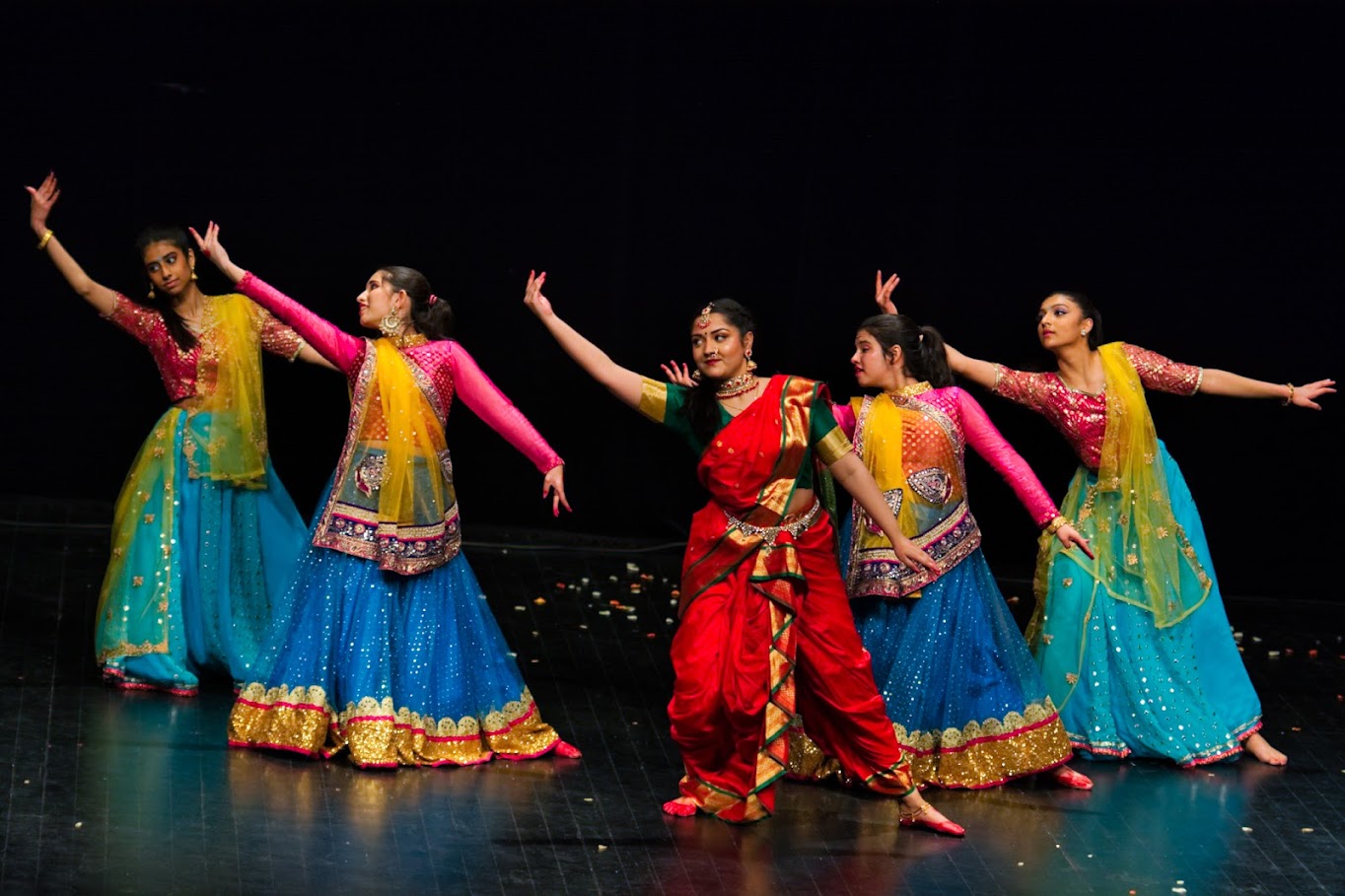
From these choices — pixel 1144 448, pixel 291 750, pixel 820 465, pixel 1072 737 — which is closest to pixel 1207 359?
pixel 1144 448

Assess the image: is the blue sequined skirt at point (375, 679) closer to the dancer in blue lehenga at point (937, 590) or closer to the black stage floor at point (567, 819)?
the black stage floor at point (567, 819)

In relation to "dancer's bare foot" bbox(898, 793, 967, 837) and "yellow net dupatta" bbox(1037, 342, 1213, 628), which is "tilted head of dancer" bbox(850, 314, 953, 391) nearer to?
"yellow net dupatta" bbox(1037, 342, 1213, 628)

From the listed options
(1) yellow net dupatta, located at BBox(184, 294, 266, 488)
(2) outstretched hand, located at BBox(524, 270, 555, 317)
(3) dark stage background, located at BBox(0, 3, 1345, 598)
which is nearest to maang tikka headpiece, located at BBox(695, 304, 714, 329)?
(2) outstretched hand, located at BBox(524, 270, 555, 317)

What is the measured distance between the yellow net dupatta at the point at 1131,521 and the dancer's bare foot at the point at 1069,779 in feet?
1.85

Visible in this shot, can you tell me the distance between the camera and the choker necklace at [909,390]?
220 inches

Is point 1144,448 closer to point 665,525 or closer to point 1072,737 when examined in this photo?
point 1072,737

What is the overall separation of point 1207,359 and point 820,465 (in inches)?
99.5

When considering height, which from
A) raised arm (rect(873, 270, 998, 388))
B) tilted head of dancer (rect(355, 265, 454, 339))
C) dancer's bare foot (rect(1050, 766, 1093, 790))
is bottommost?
dancer's bare foot (rect(1050, 766, 1093, 790))

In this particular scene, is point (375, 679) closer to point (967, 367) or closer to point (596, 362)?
point (596, 362)

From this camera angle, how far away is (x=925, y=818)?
518cm

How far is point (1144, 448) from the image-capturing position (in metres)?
5.97

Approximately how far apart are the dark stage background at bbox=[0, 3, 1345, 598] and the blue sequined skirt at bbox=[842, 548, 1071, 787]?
1917 millimetres

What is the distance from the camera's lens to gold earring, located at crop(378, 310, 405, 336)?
18.2ft

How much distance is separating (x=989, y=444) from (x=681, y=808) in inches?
48.5
